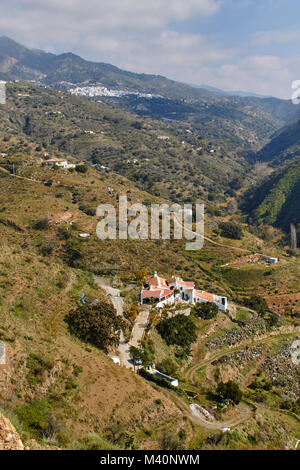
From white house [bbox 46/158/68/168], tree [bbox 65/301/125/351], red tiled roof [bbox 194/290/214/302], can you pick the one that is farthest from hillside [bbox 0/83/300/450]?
red tiled roof [bbox 194/290/214/302]

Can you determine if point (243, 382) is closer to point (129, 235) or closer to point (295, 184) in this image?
point (129, 235)

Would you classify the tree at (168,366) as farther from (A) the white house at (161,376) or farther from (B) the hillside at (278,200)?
(B) the hillside at (278,200)

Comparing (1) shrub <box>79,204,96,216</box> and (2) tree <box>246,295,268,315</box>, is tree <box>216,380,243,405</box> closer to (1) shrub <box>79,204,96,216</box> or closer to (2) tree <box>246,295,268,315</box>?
(2) tree <box>246,295,268,315</box>

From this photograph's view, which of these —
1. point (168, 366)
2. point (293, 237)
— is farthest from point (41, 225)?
point (293, 237)

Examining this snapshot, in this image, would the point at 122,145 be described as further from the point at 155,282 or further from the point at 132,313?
the point at 132,313

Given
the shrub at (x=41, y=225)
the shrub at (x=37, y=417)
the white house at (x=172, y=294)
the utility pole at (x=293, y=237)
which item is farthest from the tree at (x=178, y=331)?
the utility pole at (x=293, y=237)
